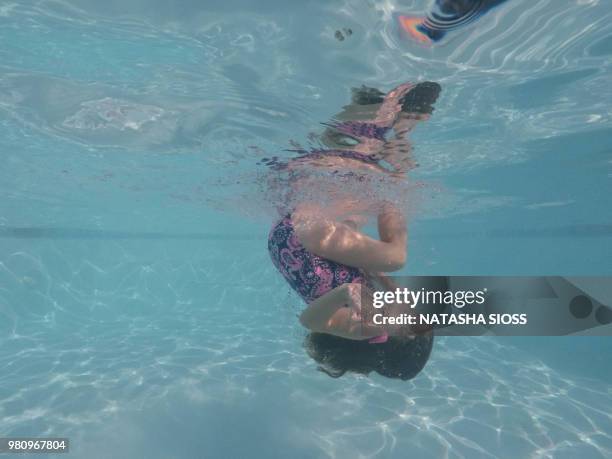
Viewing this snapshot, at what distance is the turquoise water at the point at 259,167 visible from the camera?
624 centimetres

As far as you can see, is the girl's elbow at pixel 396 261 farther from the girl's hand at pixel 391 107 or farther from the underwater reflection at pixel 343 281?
the girl's hand at pixel 391 107

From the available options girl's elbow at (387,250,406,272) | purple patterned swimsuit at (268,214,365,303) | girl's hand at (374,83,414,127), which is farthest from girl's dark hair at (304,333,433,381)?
girl's hand at (374,83,414,127)

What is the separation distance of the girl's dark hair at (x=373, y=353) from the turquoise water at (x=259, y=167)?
0.65 m

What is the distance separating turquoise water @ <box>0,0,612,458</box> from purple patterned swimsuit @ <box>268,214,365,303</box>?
687 millimetres

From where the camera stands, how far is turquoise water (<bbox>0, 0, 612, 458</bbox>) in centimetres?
624

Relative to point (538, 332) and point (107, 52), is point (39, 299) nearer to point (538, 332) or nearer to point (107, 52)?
point (107, 52)

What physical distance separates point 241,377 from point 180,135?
8.01m

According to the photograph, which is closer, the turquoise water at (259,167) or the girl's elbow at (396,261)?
the girl's elbow at (396,261)

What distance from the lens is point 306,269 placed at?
11.1ft

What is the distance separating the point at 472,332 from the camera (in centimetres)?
321

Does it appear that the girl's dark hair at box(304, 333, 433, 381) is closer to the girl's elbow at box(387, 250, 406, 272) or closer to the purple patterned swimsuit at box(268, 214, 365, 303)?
the purple patterned swimsuit at box(268, 214, 365, 303)

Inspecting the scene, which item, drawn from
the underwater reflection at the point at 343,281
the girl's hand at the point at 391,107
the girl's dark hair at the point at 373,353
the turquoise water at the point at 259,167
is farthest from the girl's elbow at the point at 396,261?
the girl's hand at the point at 391,107

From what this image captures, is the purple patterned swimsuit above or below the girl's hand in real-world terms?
below

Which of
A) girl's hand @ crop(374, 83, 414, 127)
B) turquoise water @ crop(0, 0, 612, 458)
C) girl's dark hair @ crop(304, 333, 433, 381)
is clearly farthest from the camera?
girl's hand @ crop(374, 83, 414, 127)
